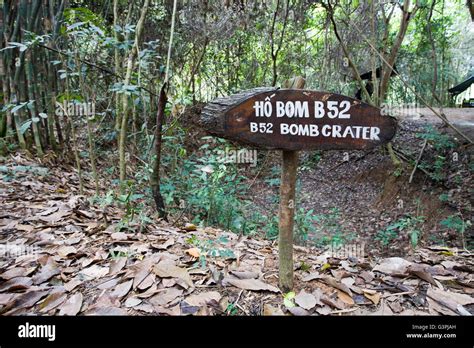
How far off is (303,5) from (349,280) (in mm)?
6409

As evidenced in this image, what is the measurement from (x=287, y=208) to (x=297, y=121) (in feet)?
1.63

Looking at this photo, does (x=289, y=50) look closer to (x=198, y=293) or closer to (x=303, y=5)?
(x=303, y=5)

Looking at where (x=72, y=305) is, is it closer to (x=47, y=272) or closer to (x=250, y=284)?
(x=47, y=272)

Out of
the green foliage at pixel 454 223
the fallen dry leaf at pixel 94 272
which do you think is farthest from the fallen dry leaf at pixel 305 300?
the green foliage at pixel 454 223

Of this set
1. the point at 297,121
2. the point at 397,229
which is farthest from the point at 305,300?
the point at 397,229

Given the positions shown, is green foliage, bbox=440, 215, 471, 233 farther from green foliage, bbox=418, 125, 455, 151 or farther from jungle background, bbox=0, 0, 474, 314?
green foliage, bbox=418, 125, 455, 151

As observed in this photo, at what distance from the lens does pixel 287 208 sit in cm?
188

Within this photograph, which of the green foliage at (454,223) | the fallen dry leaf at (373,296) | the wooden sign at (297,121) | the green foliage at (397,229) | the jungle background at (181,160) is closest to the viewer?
the wooden sign at (297,121)

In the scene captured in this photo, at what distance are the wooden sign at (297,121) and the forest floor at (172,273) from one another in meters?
0.89

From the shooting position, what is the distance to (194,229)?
3.01 m

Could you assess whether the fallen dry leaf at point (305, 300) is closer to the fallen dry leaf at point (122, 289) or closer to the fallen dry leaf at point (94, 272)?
the fallen dry leaf at point (122, 289)

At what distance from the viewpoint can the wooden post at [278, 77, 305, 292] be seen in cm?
185

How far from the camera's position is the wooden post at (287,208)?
1853 mm

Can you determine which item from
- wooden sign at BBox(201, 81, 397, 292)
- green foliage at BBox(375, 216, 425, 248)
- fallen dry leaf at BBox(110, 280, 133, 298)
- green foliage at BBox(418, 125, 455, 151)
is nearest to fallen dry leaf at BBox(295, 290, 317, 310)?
wooden sign at BBox(201, 81, 397, 292)
